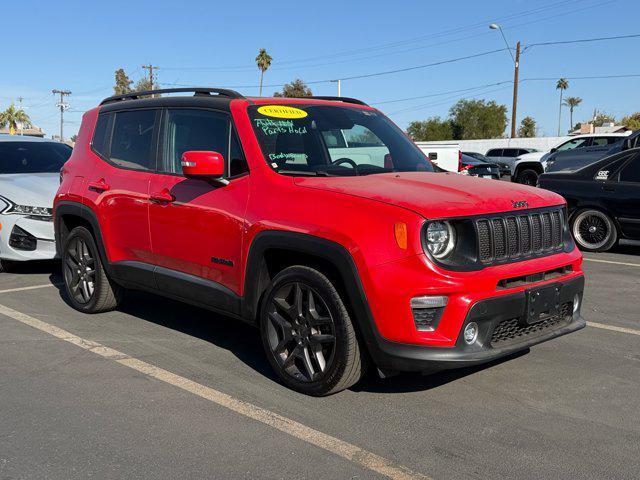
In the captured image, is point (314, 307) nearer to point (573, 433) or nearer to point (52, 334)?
point (573, 433)

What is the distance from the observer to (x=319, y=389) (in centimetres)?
405

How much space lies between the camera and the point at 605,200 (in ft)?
32.3

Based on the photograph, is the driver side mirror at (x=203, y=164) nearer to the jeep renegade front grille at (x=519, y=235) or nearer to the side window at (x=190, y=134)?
the side window at (x=190, y=134)

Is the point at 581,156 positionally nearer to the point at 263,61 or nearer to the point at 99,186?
the point at 99,186

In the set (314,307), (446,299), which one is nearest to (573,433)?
(446,299)

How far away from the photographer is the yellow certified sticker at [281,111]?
15.7ft

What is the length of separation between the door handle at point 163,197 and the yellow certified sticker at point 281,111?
2.94 ft

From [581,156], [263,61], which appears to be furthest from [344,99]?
[263,61]

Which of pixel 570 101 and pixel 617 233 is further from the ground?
pixel 570 101

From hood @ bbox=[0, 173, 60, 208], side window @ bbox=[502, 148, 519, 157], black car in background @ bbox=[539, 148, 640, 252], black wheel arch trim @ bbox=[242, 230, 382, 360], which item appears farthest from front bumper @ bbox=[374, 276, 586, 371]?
side window @ bbox=[502, 148, 519, 157]

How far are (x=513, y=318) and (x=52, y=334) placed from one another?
367 cm

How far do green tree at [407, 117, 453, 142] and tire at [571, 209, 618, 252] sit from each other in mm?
70406

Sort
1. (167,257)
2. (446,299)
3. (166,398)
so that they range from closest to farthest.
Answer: (446,299) < (166,398) < (167,257)

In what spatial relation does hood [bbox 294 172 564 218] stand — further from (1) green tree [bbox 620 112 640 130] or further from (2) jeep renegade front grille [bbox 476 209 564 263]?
(1) green tree [bbox 620 112 640 130]
